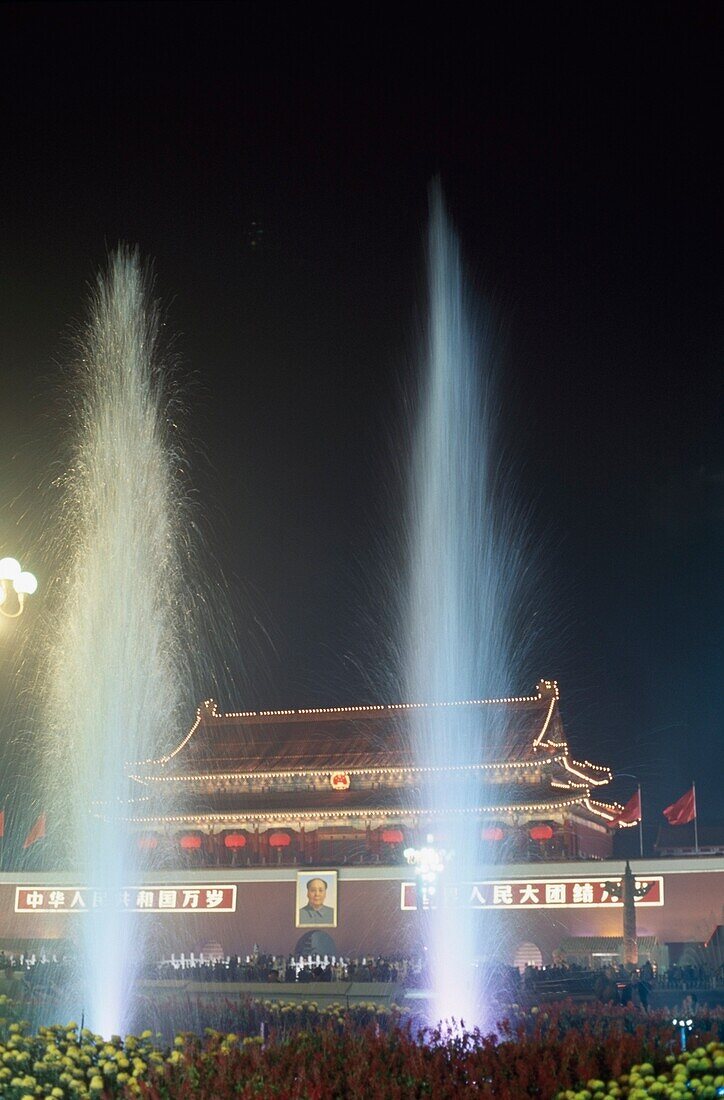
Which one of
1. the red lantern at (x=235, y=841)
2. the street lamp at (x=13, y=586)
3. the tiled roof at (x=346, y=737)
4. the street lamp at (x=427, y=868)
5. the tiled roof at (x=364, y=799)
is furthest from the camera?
the tiled roof at (x=346, y=737)

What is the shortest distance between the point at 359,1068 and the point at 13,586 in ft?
25.8

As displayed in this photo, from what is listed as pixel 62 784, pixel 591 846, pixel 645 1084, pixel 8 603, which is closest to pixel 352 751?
pixel 591 846

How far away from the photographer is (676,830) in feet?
158

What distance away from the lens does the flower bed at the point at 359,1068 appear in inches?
300

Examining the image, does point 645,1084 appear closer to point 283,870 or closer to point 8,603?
point 8,603

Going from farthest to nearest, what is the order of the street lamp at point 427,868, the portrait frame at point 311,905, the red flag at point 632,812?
the red flag at point 632,812 → the portrait frame at point 311,905 → the street lamp at point 427,868

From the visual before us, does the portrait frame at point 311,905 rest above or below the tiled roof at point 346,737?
below

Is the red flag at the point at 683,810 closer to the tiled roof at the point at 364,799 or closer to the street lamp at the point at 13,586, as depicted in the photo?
the tiled roof at the point at 364,799

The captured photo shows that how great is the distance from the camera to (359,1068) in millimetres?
7789

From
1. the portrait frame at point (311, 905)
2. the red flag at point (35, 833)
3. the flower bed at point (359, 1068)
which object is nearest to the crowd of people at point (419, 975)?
the portrait frame at point (311, 905)

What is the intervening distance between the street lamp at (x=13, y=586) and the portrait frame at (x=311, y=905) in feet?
67.1

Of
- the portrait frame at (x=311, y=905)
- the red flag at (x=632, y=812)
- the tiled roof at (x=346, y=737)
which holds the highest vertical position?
the tiled roof at (x=346, y=737)

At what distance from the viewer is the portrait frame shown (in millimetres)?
32219

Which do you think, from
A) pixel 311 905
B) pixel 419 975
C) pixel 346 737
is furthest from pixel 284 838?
pixel 419 975
